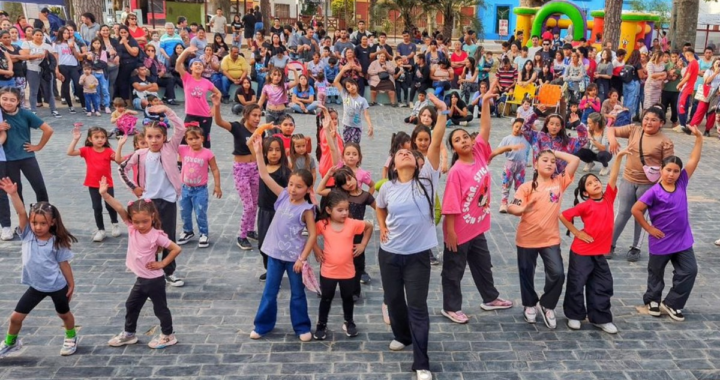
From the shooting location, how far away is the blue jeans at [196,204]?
7586 millimetres

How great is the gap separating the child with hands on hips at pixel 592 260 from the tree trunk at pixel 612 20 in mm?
16253

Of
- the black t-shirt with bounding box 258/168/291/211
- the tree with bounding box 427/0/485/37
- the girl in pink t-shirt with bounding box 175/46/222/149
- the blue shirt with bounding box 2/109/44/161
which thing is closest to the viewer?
the black t-shirt with bounding box 258/168/291/211

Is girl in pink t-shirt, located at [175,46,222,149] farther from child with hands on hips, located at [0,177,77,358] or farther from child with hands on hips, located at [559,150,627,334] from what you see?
child with hands on hips, located at [559,150,627,334]

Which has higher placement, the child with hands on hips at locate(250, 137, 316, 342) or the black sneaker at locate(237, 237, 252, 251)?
the child with hands on hips at locate(250, 137, 316, 342)

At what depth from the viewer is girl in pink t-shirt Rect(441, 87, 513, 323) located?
18.5ft

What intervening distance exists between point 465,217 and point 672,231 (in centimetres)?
185

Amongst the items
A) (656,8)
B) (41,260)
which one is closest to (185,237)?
(41,260)

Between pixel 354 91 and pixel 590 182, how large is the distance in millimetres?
4585

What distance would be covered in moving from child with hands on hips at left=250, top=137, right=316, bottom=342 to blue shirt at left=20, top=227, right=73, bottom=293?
1548 millimetres

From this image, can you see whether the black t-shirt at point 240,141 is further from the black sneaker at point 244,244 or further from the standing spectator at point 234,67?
the standing spectator at point 234,67

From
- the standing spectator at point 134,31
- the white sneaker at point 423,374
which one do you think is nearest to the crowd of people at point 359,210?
the white sneaker at point 423,374

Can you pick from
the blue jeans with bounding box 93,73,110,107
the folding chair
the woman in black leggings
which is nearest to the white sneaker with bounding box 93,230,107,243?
the blue jeans with bounding box 93,73,110,107

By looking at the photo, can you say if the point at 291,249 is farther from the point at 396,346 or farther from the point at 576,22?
the point at 576,22

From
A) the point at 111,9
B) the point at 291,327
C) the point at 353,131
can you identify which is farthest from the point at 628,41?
the point at 291,327
